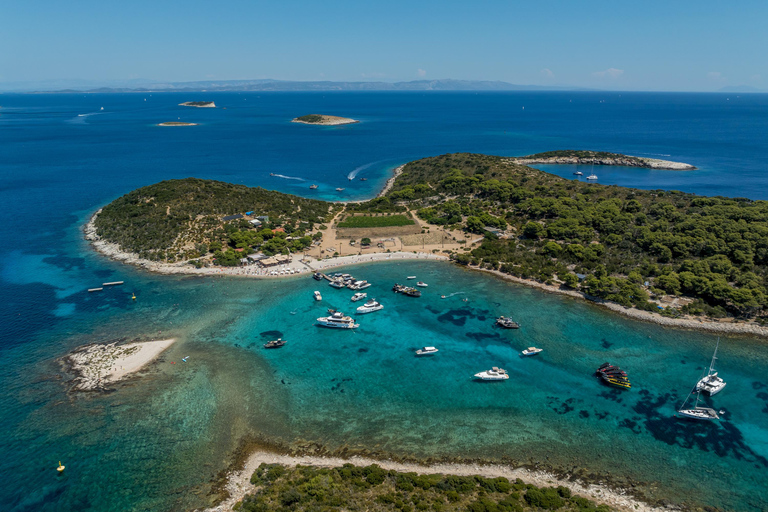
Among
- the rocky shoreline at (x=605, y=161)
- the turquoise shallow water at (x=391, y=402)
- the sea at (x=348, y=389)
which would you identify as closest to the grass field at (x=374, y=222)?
the sea at (x=348, y=389)

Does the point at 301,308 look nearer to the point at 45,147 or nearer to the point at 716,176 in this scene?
the point at 716,176

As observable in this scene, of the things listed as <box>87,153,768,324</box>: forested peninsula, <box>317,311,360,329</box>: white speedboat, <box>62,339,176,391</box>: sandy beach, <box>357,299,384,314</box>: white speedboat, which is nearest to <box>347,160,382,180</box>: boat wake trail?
<box>87,153,768,324</box>: forested peninsula

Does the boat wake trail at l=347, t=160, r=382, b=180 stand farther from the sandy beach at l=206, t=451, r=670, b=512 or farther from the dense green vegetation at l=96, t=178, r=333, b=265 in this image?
the sandy beach at l=206, t=451, r=670, b=512

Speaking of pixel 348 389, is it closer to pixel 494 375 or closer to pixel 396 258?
pixel 494 375

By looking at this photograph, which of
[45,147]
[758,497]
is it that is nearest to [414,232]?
[758,497]

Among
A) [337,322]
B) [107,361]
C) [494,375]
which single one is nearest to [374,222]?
[337,322]

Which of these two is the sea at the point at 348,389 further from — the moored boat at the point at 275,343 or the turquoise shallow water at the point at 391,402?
the moored boat at the point at 275,343
